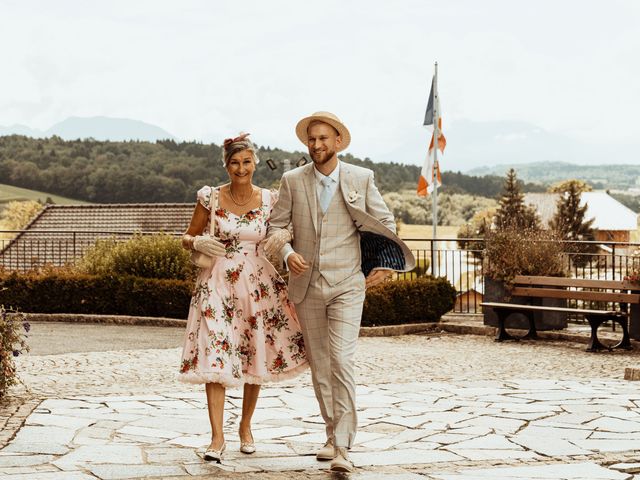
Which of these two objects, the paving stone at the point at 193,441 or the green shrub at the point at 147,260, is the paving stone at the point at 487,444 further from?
the green shrub at the point at 147,260

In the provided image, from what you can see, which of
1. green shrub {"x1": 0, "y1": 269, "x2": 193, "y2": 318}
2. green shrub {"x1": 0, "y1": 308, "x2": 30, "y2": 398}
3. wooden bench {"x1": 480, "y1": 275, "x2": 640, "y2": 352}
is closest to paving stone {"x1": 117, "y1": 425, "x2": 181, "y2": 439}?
green shrub {"x1": 0, "y1": 308, "x2": 30, "y2": 398}

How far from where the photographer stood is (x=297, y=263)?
19.6 ft

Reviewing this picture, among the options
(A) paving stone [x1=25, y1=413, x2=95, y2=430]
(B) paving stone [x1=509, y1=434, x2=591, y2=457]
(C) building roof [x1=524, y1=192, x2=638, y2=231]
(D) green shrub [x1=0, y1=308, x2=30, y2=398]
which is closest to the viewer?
(B) paving stone [x1=509, y1=434, x2=591, y2=457]

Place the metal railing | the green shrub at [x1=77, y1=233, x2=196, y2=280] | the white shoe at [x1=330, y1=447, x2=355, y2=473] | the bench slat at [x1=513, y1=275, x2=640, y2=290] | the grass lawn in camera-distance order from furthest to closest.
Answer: the grass lawn
the green shrub at [x1=77, y1=233, x2=196, y2=280]
the metal railing
the bench slat at [x1=513, y1=275, x2=640, y2=290]
the white shoe at [x1=330, y1=447, x2=355, y2=473]

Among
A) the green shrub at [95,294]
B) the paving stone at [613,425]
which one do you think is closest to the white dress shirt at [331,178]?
the paving stone at [613,425]

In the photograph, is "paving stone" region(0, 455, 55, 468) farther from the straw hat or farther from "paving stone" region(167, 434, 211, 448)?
the straw hat

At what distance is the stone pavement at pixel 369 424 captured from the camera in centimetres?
603

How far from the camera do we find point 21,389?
9.36 meters

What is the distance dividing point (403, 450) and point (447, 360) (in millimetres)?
6183

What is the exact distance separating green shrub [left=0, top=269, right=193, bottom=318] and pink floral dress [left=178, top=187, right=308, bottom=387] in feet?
36.8

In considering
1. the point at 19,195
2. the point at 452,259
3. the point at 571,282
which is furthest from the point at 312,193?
the point at 19,195

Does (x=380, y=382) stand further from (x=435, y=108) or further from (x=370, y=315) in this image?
(x=435, y=108)

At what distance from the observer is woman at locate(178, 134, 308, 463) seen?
6234 millimetres

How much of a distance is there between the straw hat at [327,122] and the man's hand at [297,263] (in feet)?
2.33
